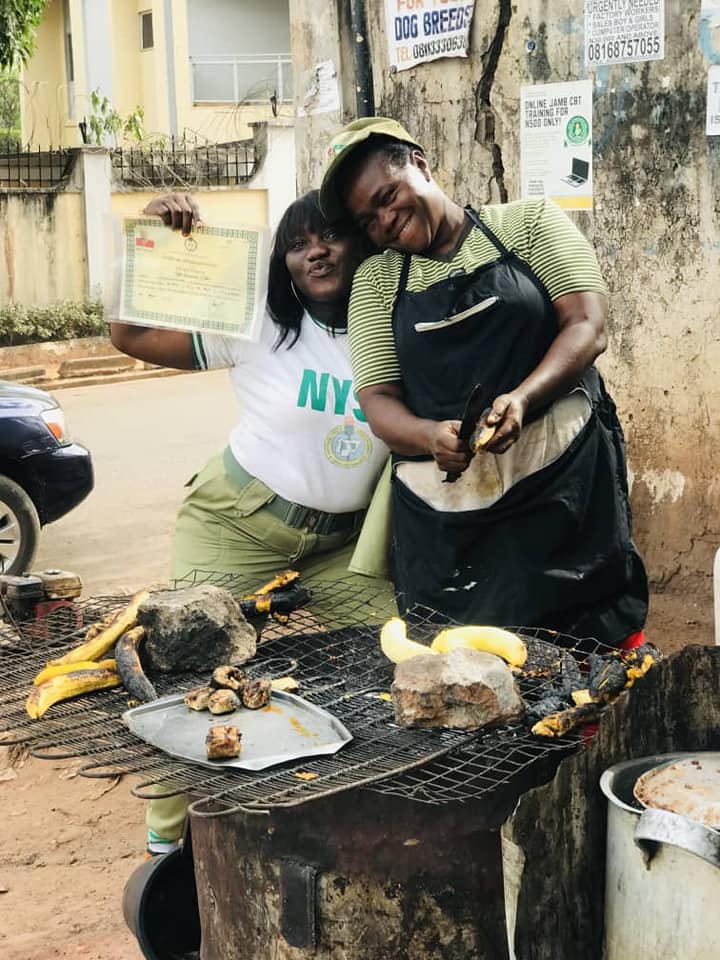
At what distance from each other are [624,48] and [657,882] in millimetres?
3888

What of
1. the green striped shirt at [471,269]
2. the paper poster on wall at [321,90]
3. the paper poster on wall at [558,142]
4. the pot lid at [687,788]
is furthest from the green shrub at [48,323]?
the pot lid at [687,788]

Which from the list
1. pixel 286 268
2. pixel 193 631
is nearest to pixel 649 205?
pixel 286 268

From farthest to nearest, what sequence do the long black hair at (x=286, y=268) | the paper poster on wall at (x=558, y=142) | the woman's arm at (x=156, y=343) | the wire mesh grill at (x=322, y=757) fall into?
the paper poster on wall at (x=558, y=142)
the woman's arm at (x=156, y=343)
the long black hair at (x=286, y=268)
the wire mesh grill at (x=322, y=757)

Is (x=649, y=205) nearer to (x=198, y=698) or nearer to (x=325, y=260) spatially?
(x=325, y=260)

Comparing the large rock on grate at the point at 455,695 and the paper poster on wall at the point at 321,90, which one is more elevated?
the paper poster on wall at the point at 321,90

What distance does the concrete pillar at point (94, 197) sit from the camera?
1659 cm

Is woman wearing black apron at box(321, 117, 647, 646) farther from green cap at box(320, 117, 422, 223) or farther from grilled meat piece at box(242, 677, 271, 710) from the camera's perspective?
grilled meat piece at box(242, 677, 271, 710)

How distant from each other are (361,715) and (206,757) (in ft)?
1.21

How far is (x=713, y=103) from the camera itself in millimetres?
5023

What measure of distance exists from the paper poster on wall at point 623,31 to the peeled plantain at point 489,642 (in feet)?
10.3

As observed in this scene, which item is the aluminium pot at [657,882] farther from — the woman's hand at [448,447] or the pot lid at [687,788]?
the woman's hand at [448,447]

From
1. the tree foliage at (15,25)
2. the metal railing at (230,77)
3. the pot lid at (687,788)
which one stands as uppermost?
the metal railing at (230,77)

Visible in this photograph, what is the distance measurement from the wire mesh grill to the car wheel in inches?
160

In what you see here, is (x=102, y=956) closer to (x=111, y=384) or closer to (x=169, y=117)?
(x=111, y=384)
